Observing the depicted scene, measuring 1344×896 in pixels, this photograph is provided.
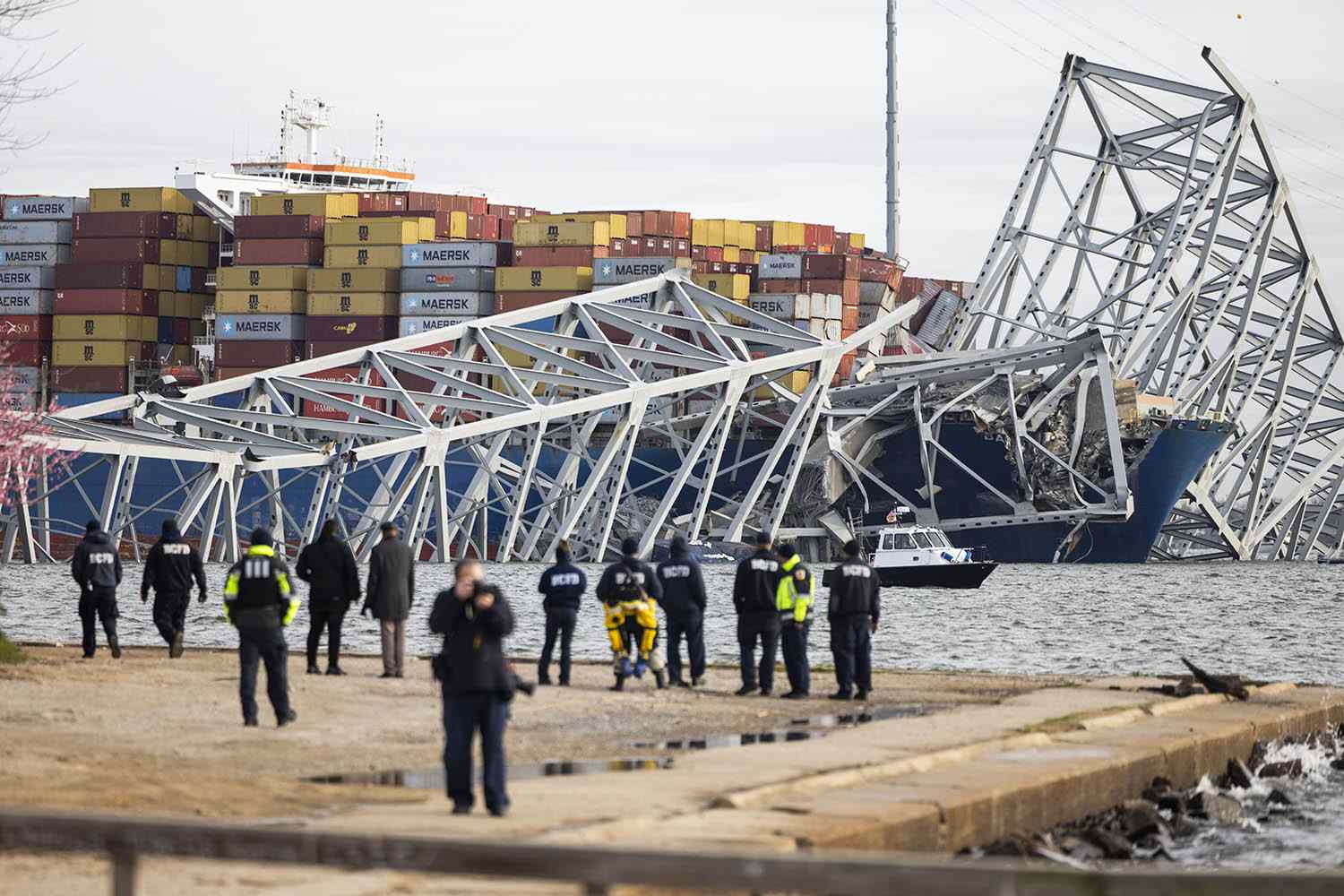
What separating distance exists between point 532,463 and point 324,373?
29.9m

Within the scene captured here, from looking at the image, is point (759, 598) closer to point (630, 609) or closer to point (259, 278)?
point (630, 609)

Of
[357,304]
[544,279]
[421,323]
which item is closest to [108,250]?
[357,304]

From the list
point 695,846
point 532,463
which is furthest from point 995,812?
point 532,463

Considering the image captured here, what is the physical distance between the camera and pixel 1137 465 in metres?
71.5

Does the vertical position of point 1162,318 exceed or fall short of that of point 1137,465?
it exceeds it

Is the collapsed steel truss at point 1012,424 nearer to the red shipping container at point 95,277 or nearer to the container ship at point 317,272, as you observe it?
the container ship at point 317,272

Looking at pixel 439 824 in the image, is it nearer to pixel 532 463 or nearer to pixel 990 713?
pixel 990 713

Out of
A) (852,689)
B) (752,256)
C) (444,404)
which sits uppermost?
(752,256)

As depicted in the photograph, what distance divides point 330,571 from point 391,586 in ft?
2.52

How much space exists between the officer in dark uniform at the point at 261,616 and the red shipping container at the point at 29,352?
82.1 m

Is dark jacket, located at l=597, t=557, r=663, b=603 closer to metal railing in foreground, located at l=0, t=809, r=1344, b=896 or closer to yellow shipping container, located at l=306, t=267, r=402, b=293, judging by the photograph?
metal railing in foreground, located at l=0, t=809, r=1344, b=896

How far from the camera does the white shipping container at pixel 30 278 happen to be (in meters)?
96.6

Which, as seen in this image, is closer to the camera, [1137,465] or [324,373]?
[1137,465]

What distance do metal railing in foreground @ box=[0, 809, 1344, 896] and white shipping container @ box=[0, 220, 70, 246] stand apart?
95208 mm
